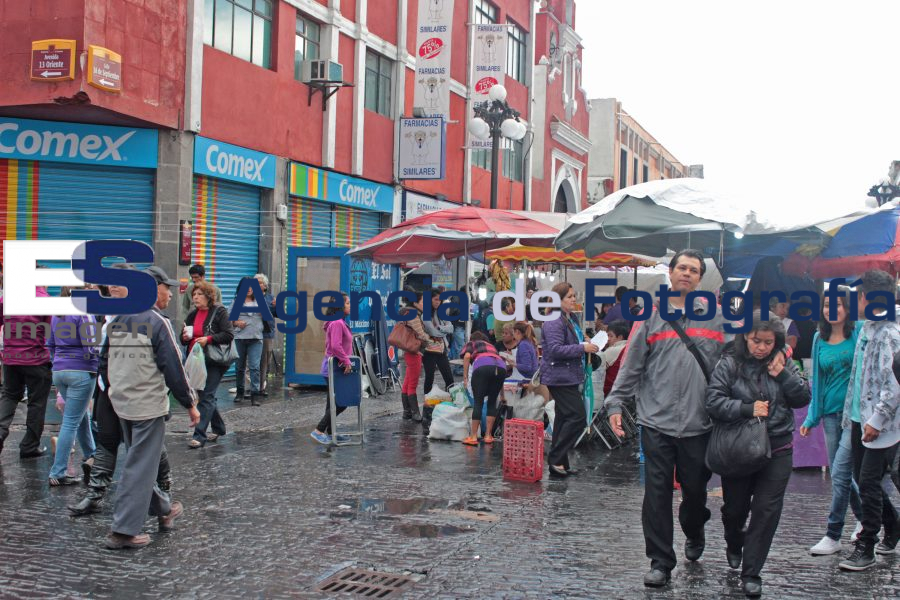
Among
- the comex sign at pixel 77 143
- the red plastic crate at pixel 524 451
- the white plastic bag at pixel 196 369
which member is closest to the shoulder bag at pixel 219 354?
the white plastic bag at pixel 196 369

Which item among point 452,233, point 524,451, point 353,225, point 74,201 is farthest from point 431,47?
point 524,451

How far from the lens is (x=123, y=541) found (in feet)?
20.0

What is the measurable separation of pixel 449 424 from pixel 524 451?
2.33m

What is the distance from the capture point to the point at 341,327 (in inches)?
398

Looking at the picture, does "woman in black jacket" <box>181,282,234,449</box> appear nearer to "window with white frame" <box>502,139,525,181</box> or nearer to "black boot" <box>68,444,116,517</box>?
"black boot" <box>68,444,116,517</box>

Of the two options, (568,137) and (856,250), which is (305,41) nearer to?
(856,250)

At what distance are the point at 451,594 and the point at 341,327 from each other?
5.12 metres

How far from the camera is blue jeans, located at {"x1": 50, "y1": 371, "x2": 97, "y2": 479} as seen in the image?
7.76 metres

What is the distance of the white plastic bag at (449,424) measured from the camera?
10812 millimetres

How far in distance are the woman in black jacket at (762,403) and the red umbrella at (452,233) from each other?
5.84 m

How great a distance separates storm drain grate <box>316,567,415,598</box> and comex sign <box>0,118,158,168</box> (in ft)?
35.4

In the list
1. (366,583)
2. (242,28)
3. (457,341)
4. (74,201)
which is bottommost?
(366,583)

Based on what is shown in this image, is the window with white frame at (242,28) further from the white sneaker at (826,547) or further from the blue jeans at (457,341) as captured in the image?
the white sneaker at (826,547)

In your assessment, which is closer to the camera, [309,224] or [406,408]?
[406,408]
